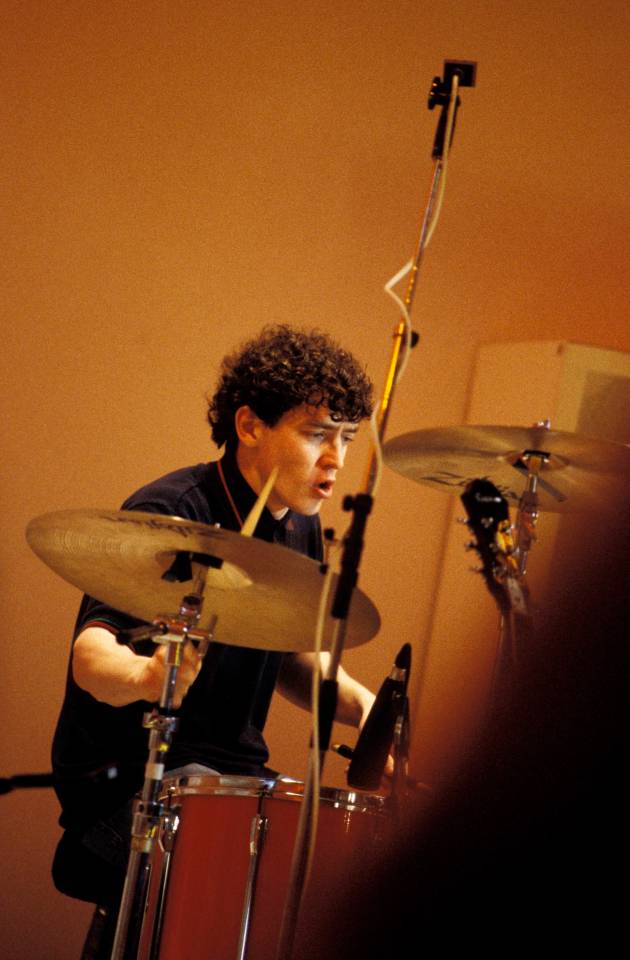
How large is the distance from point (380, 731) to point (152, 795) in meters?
0.35

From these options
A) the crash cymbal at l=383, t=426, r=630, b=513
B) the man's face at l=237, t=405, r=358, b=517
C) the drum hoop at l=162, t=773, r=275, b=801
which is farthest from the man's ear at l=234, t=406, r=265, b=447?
the drum hoop at l=162, t=773, r=275, b=801

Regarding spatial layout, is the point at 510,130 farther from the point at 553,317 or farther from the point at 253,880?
the point at 253,880

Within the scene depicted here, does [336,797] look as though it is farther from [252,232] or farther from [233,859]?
[252,232]

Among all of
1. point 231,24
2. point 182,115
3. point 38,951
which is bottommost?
point 38,951

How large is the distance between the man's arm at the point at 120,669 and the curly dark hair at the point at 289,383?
697 mm

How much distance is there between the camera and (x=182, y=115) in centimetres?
309

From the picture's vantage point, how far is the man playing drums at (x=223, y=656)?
192 cm

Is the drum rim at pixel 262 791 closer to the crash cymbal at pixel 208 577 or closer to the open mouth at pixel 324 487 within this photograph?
the crash cymbal at pixel 208 577

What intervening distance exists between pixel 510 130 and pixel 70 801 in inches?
90.7

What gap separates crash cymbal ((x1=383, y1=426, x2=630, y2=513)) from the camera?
1842 millimetres

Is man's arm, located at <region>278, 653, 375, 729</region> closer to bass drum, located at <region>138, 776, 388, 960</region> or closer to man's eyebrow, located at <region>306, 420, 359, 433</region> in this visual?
man's eyebrow, located at <region>306, 420, 359, 433</region>

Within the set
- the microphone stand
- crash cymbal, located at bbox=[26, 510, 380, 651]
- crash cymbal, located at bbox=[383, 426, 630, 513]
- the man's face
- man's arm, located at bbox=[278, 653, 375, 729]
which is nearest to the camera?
the microphone stand

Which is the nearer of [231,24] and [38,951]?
[38,951]

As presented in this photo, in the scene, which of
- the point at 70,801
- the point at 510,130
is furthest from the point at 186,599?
the point at 510,130
